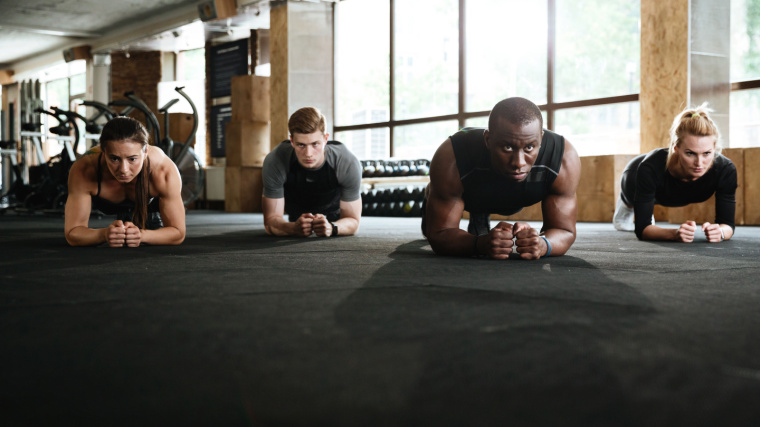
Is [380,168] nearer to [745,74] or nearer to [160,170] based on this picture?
[745,74]

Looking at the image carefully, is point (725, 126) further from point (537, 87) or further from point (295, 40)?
point (295, 40)

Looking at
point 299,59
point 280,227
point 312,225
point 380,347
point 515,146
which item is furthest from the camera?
point 299,59

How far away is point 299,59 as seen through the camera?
10.2m

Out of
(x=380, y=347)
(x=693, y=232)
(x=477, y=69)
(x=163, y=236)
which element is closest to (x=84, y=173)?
(x=163, y=236)

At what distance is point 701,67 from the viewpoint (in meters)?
6.58

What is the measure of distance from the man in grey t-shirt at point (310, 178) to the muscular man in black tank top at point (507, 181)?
3.81 feet

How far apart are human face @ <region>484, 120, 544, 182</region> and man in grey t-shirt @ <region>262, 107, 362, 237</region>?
151 centimetres

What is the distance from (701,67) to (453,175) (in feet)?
16.2

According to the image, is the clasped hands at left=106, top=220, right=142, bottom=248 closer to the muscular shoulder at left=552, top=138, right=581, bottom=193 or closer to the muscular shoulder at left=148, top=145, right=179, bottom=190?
the muscular shoulder at left=148, top=145, right=179, bottom=190

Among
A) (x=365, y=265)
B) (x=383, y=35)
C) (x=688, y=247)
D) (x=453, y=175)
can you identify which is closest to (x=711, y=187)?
(x=688, y=247)

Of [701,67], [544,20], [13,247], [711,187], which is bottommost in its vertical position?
[13,247]

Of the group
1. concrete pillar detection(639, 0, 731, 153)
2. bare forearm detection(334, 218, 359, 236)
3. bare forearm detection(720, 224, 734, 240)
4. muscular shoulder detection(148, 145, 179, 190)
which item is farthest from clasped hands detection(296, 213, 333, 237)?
concrete pillar detection(639, 0, 731, 153)

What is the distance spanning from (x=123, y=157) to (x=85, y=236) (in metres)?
0.65

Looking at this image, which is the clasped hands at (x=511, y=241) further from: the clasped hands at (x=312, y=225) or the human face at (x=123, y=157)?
the human face at (x=123, y=157)
